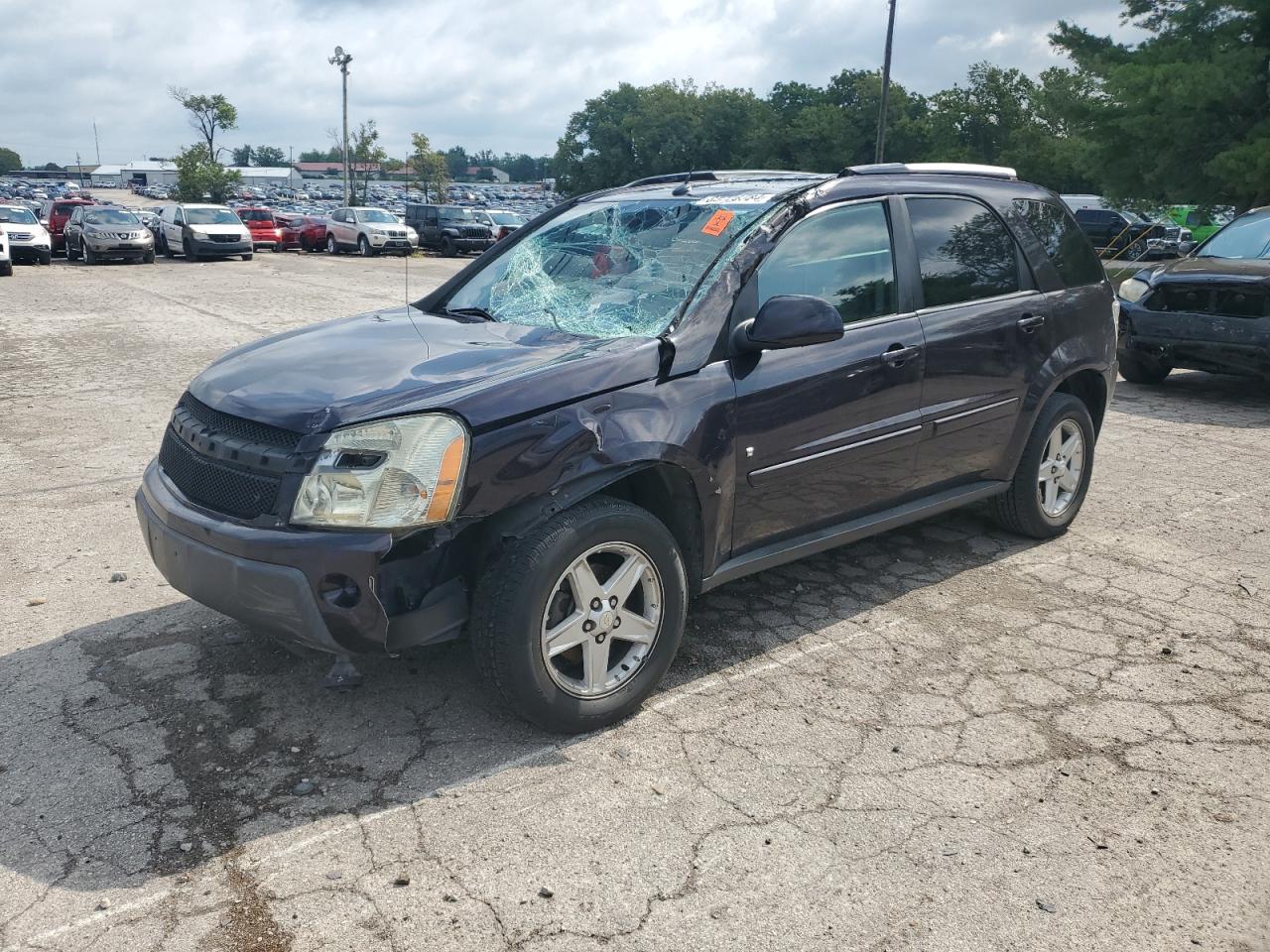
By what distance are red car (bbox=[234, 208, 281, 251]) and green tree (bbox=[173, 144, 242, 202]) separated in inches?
1339

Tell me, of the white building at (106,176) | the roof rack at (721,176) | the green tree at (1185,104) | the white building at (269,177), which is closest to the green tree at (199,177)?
the green tree at (1185,104)

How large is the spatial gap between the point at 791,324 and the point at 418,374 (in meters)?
1.26

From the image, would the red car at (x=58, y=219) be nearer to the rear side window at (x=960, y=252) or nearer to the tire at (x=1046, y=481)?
the rear side window at (x=960, y=252)

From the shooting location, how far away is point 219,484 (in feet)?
11.1

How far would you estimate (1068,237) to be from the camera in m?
5.40

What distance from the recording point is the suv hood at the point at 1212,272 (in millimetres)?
8836

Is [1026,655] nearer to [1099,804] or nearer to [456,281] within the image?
[1099,804]

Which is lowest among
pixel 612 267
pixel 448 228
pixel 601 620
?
pixel 601 620

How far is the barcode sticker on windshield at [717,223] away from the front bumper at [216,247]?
27.9 metres

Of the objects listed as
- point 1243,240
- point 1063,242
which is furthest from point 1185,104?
point 1063,242

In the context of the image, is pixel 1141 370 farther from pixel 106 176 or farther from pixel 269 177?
pixel 106 176

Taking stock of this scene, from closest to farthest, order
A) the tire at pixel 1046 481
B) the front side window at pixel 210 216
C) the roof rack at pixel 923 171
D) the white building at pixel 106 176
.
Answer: the roof rack at pixel 923 171
the tire at pixel 1046 481
the front side window at pixel 210 216
the white building at pixel 106 176

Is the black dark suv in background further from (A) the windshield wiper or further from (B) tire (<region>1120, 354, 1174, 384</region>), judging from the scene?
(A) the windshield wiper

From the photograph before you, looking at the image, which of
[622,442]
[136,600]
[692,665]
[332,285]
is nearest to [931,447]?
[692,665]
